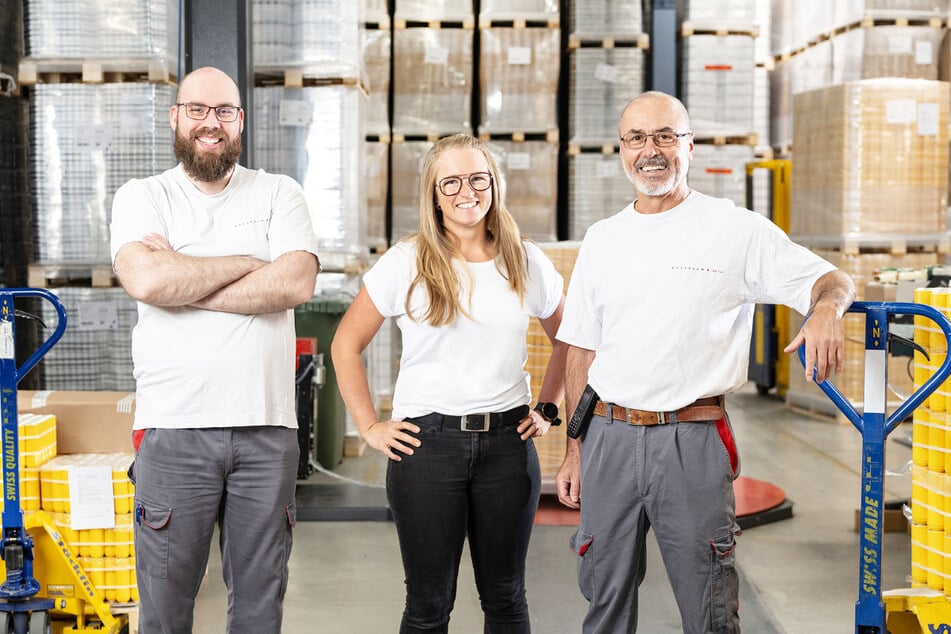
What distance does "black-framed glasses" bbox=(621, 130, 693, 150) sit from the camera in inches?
118

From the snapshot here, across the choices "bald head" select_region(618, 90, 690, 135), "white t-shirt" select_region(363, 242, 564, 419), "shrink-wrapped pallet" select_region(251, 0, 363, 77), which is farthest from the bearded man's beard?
"shrink-wrapped pallet" select_region(251, 0, 363, 77)

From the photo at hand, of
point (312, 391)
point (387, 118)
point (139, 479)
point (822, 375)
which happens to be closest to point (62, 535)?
point (139, 479)

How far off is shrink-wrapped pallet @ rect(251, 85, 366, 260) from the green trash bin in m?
0.34

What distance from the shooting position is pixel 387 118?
9.84 m

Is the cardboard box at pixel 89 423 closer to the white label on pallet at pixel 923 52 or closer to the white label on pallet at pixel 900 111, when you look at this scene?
the white label on pallet at pixel 900 111

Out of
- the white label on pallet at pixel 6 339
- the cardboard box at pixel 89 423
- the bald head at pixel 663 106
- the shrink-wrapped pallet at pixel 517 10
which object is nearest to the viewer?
the bald head at pixel 663 106

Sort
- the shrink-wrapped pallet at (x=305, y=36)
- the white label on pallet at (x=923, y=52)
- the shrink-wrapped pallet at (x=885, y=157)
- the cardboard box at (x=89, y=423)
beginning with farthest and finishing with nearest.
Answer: the white label on pallet at (x=923, y=52) < the shrink-wrapped pallet at (x=885, y=157) < the shrink-wrapped pallet at (x=305, y=36) < the cardboard box at (x=89, y=423)

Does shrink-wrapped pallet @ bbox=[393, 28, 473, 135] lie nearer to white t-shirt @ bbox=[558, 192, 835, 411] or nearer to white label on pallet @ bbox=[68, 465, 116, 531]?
white label on pallet @ bbox=[68, 465, 116, 531]

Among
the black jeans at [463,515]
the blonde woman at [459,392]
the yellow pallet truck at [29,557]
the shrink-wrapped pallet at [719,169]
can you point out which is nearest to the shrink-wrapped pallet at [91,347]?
the yellow pallet truck at [29,557]

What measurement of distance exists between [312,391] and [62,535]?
273cm

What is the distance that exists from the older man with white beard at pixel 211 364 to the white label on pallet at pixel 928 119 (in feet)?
24.7

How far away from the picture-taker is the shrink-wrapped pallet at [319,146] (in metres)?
7.36

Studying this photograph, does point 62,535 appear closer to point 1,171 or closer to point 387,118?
point 1,171

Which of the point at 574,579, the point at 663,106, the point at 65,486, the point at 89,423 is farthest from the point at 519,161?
the point at 663,106
